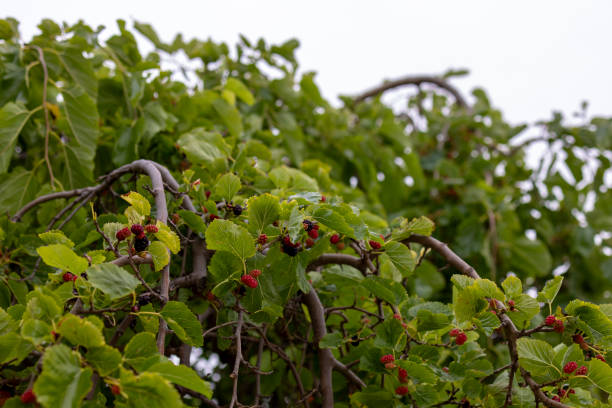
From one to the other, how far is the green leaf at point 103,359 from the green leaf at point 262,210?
23 cm

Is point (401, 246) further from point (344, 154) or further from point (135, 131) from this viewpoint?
point (344, 154)

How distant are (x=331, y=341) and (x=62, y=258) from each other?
36 centimetres

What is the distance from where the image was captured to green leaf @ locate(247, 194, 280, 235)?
0.58 metres

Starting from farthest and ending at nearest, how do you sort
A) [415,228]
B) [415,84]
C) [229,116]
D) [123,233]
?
[415,84]
[229,116]
[415,228]
[123,233]

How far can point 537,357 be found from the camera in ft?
1.92

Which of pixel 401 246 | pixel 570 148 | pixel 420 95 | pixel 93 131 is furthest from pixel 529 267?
pixel 93 131

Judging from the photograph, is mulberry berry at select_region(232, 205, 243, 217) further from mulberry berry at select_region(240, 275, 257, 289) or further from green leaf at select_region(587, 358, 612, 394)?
green leaf at select_region(587, 358, 612, 394)

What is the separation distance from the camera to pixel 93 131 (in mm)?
958

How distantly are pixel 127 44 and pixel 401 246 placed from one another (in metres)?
0.82

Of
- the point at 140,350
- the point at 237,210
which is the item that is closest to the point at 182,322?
the point at 140,350

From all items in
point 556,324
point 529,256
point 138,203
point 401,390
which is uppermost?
point 138,203

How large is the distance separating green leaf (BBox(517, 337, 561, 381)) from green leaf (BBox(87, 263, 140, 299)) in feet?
1.44

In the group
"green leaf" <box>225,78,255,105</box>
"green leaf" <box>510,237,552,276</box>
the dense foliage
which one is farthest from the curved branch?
"green leaf" <box>225,78,255,105</box>

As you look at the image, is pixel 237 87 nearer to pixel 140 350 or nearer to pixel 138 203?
pixel 138 203
